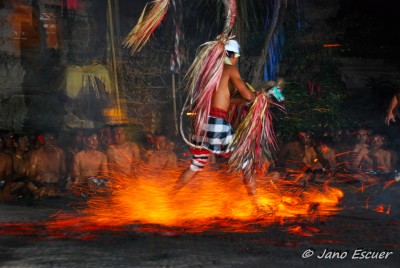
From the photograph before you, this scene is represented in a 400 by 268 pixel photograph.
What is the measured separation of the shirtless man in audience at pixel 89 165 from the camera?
24.8 ft

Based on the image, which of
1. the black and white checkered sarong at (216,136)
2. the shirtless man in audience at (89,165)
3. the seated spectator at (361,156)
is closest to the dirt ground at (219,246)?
the black and white checkered sarong at (216,136)

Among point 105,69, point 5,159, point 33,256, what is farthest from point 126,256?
point 105,69

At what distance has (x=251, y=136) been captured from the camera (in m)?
5.72

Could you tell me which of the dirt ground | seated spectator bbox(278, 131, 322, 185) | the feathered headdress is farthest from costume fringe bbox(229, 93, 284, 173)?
seated spectator bbox(278, 131, 322, 185)

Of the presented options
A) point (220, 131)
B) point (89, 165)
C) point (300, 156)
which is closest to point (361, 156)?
point (300, 156)

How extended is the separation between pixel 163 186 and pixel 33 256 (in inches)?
98.7

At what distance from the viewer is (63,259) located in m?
4.16

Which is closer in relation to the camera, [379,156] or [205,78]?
[205,78]

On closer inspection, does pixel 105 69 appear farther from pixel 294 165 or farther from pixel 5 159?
pixel 294 165

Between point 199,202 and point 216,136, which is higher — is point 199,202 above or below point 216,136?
below

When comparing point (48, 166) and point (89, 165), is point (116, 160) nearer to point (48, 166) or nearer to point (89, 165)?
point (89, 165)

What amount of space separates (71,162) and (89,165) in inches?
10.8

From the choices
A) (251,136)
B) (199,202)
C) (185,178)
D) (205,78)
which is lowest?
(199,202)

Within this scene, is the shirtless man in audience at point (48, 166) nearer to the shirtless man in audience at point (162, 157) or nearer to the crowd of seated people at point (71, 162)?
the crowd of seated people at point (71, 162)
